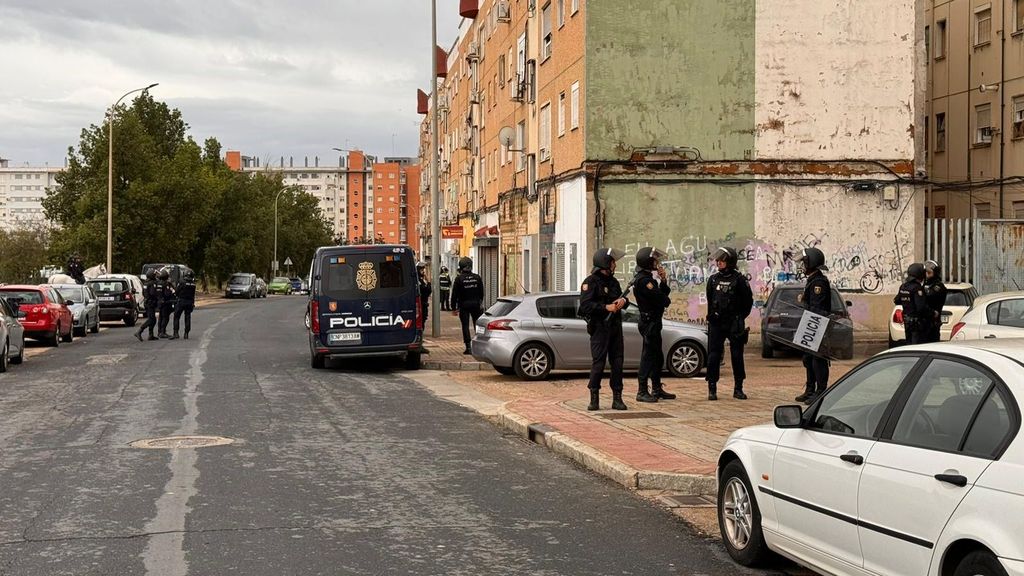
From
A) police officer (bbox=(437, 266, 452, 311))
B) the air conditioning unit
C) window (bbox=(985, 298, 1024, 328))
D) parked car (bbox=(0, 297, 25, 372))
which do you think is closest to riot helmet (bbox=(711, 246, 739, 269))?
window (bbox=(985, 298, 1024, 328))

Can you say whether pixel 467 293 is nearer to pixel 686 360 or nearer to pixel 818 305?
pixel 686 360

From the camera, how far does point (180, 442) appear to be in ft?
36.8

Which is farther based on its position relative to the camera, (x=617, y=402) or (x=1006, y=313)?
(x=1006, y=313)

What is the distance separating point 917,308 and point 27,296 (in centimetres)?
1987

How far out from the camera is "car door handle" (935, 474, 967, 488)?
14.6 feet

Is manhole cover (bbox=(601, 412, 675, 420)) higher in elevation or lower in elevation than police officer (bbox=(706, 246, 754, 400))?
lower

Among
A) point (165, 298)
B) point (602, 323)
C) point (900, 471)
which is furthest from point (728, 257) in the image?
point (165, 298)

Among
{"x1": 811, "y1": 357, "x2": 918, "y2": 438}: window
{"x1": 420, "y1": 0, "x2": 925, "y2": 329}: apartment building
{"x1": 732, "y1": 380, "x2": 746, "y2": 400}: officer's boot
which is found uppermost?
{"x1": 420, "y1": 0, "x2": 925, "y2": 329}: apartment building

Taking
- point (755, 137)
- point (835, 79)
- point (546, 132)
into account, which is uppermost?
point (835, 79)

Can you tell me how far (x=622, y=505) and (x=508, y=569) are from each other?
211 centimetres

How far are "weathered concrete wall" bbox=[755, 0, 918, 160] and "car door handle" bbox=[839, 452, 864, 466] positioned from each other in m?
22.1

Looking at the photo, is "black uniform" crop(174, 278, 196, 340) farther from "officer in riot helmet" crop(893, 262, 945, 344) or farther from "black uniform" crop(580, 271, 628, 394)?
"officer in riot helmet" crop(893, 262, 945, 344)

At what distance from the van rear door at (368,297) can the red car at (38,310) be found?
31.4ft

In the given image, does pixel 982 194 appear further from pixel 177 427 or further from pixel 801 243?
pixel 177 427
